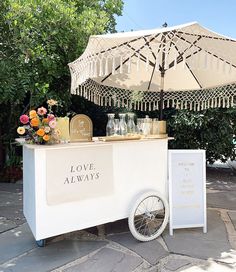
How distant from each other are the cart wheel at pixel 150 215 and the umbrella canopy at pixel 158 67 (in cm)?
129

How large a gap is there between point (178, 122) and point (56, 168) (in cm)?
346

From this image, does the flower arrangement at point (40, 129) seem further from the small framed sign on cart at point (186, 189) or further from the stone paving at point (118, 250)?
the small framed sign on cart at point (186, 189)

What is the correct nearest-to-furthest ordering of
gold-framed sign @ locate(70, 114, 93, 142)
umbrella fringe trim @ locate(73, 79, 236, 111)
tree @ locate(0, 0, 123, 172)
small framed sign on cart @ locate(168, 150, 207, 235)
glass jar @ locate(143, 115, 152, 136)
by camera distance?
gold-framed sign @ locate(70, 114, 93, 142)
small framed sign on cart @ locate(168, 150, 207, 235)
glass jar @ locate(143, 115, 152, 136)
umbrella fringe trim @ locate(73, 79, 236, 111)
tree @ locate(0, 0, 123, 172)

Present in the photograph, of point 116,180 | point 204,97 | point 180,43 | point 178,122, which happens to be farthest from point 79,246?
point 178,122

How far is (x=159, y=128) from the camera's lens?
325cm

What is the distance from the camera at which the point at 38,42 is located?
454 cm

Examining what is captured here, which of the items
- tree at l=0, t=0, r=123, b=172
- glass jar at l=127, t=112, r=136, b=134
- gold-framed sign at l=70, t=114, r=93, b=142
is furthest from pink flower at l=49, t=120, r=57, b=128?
tree at l=0, t=0, r=123, b=172

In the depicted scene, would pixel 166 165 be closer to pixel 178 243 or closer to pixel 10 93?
pixel 178 243

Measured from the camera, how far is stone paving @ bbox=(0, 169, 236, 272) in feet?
8.04

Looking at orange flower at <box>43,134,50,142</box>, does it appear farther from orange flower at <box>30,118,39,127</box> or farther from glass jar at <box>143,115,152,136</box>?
glass jar at <box>143,115,152,136</box>

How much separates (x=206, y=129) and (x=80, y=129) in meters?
3.55

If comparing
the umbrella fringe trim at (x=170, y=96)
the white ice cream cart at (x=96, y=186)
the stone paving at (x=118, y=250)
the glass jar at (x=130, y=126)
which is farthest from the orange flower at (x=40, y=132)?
the umbrella fringe trim at (x=170, y=96)

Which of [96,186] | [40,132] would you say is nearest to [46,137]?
[40,132]

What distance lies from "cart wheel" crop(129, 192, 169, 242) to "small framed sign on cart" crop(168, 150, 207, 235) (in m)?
0.08
